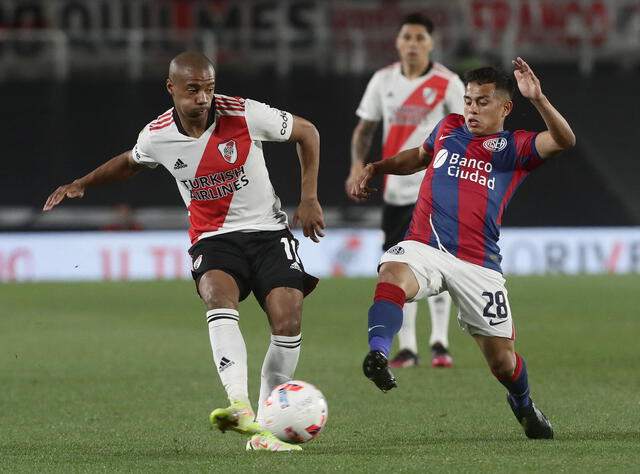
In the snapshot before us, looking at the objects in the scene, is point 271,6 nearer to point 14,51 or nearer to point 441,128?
point 14,51

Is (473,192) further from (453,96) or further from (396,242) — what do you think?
(453,96)

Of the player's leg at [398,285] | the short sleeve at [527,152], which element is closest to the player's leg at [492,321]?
the player's leg at [398,285]

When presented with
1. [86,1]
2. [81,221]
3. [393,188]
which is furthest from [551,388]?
[86,1]

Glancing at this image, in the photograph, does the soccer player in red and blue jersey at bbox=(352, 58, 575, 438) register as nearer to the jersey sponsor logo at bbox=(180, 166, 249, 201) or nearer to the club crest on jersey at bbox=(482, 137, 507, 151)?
the club crest on jersey at bbox=(482, 137, 507, 151)

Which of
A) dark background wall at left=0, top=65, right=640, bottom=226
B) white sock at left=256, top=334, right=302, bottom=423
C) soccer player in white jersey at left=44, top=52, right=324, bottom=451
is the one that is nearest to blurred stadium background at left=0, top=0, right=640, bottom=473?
dark background wall at left=0, top=65, right=640, bottom=226

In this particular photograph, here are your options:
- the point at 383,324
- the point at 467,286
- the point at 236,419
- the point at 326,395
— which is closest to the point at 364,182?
the point at 467,286

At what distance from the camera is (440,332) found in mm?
9539

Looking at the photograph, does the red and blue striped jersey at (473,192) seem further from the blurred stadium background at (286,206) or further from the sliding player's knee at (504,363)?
the blurred stadium background at (286,206)

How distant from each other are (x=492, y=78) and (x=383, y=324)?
145 cm

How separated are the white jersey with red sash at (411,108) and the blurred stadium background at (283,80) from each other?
40.4ft

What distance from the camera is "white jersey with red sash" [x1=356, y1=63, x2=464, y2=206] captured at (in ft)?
30.6

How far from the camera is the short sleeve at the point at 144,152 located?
249 inches

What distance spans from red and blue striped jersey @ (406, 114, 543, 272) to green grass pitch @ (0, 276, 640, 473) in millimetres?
924

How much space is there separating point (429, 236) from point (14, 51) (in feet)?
56.6
